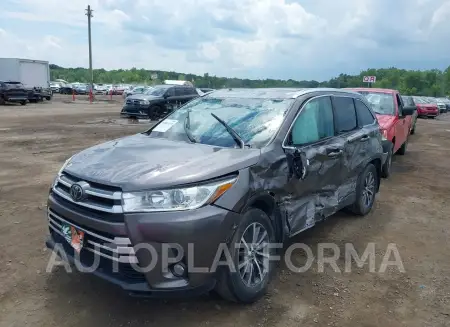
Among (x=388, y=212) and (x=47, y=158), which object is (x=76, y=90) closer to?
(x=47, y=158)

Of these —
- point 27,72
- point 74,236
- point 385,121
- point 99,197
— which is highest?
point 27,72

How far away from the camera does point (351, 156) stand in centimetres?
502

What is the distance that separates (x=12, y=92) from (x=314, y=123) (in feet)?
92.8

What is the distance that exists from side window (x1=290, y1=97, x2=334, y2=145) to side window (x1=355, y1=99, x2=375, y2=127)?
0.91 meters

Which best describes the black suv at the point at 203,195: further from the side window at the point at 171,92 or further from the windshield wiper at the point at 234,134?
the side window at the point at 171,92

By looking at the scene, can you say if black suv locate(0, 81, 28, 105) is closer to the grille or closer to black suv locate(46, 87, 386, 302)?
black suv locate(46, 87, 386, 302)

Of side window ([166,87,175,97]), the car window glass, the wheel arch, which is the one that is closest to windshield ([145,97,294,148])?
the wheel arch

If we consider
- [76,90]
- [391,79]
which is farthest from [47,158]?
[391,79]

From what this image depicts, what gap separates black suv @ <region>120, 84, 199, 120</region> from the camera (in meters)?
19.5

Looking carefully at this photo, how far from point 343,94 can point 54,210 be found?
3.77 m

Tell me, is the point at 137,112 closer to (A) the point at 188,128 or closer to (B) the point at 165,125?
(B) the point at 165,125

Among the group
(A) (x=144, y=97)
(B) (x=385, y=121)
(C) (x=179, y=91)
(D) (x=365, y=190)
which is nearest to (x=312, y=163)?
(D) (x=365, y=190)

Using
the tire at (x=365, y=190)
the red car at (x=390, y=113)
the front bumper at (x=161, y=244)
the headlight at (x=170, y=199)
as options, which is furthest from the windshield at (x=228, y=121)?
the red car at (x=390, y=113)

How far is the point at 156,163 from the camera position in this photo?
10.6ft
